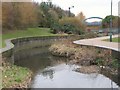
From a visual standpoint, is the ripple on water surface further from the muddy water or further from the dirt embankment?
the dirt embankment

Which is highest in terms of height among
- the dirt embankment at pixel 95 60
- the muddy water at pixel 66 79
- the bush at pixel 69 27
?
the bush at pixel 69 27

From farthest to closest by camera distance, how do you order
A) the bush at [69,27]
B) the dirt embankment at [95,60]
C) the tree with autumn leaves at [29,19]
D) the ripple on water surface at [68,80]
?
the bush at [69,27]
the tree with autumn leaves at [29,19]
the dirt embankment at [95,60]
the ripple on water surface at [68,80]

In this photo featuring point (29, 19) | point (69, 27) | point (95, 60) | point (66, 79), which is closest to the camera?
point (66, 79)

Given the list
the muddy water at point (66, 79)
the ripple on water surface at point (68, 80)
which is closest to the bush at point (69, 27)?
the muddy water at point (66, 79)

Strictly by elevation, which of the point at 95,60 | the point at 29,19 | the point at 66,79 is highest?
the point at 29,19

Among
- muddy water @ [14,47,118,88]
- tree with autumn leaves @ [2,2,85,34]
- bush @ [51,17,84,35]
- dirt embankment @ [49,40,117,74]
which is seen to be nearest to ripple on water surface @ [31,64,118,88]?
muddy water @ [14,47,118,88]

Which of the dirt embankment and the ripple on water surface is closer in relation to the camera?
the ripple on water surface

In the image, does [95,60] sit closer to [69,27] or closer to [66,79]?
[66,79]

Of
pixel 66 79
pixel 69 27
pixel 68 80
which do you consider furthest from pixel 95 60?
pixel 69 27

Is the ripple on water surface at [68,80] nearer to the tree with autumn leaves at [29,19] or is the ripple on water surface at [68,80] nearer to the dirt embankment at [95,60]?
the dirt embankment at [95,60]

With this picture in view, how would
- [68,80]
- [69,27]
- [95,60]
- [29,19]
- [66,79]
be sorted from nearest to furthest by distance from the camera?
[68,80] → [66,79] → [95,60] → [29,19] → [69,27]

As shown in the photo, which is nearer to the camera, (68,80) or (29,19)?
(68,80)

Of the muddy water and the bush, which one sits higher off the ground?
the bush

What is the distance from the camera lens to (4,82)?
41.1 feet
